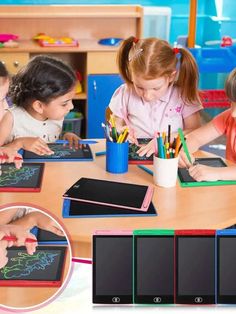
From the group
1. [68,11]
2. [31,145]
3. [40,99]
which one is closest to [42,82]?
[40,99]

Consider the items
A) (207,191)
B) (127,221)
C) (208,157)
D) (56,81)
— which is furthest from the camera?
(56,81)

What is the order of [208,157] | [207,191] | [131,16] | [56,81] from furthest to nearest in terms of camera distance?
[131,16] → [56,81] → [208,157] → [207,191]

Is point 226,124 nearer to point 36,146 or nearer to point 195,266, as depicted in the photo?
point 36,146

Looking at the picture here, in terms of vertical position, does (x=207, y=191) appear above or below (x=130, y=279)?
below

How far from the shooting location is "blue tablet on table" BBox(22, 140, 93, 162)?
134 centimetres

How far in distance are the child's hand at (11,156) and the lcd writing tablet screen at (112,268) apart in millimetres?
711

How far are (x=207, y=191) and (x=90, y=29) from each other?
2.52m

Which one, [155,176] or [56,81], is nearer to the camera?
[155,176]

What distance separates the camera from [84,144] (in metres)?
1.48

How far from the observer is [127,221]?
0.97m

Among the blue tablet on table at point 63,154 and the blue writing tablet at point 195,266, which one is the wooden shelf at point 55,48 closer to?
the blue tablet on table at point 63,154

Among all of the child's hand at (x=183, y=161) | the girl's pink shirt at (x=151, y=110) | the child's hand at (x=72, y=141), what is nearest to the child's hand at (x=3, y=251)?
the child's hand at (x=183, y=161)

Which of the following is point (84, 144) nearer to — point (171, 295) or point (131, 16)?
point (171, 295)

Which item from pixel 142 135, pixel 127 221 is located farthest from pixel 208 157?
pixel 127 221
